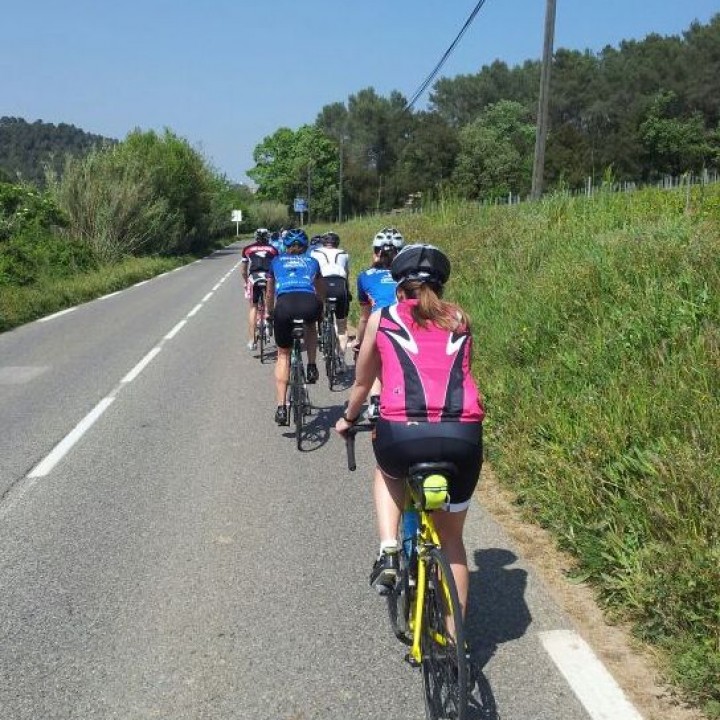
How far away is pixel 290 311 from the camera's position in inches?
289

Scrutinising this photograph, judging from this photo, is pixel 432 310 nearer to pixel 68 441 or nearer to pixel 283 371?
pixel 283 371

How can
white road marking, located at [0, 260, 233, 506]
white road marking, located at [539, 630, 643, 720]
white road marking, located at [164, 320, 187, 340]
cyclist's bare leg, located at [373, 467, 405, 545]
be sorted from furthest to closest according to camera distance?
1. white road marking, located at [164, 320, 187, 340]
2. white road marking, located at [0, 260, 233, 506]
3. cyclist's bare leg, located at [373, 467, 405, 545]
4. white road marking, located at [539, 630, 643, 720]

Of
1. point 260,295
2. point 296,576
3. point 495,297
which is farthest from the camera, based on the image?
point 260,295

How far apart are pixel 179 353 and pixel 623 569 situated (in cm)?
1002

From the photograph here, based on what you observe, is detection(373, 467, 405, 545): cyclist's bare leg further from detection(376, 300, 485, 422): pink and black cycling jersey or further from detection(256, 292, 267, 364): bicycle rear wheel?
detection(256, 292, 267, 364): bicycle rear wheel

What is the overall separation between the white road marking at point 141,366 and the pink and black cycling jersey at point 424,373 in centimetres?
809

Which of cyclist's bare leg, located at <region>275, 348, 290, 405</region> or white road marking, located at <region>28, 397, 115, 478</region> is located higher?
cyclist's bare leg, located at <region>275, 348, 290, 405</region>

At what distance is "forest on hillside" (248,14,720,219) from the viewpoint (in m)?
66.2

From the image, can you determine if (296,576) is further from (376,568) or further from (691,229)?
(691,229)

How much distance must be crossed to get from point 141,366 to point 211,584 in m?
7.83

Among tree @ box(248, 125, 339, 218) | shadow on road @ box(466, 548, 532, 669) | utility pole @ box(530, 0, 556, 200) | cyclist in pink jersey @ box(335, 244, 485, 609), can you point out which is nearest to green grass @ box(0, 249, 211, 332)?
utility pole @ box(530, 0, 556, 200)

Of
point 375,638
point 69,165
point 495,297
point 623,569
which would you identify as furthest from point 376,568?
point 69,165

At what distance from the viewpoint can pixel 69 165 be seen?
35219 millimetres

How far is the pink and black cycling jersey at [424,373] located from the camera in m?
3.00
